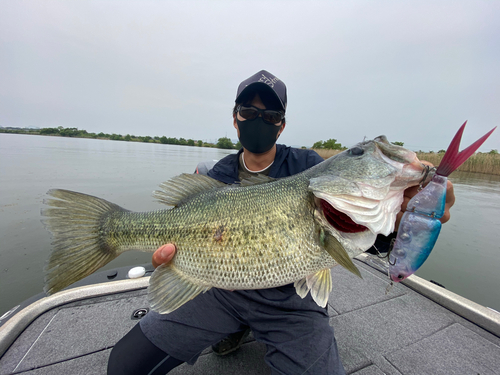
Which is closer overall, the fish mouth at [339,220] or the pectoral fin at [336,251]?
the pectoral fin at [336,251]

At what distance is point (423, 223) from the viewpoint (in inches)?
50.2

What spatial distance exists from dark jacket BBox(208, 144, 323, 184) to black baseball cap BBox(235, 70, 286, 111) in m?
0.50

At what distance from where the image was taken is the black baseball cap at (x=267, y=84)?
219cm

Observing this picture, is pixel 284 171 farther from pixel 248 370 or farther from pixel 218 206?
pixel 248 370

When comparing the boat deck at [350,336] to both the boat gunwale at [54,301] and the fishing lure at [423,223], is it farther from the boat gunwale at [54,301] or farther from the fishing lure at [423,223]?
the fishing lure at [423,223]

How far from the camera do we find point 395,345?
2033 mm

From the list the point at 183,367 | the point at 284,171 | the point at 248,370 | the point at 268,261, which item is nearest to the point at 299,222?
the point at 268,261

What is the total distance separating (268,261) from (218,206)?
56cm

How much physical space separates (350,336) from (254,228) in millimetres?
1637

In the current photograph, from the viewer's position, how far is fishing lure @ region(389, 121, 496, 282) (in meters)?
1.22

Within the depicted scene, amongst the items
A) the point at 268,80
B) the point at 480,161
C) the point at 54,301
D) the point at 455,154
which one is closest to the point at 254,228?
the point at 455,154

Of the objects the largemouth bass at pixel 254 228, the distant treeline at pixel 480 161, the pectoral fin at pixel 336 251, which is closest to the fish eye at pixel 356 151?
the largemouth bass at pixel 254 228

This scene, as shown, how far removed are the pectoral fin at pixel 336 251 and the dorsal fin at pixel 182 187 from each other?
0.94 meters

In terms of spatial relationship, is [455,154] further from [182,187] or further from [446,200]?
[182,187]
